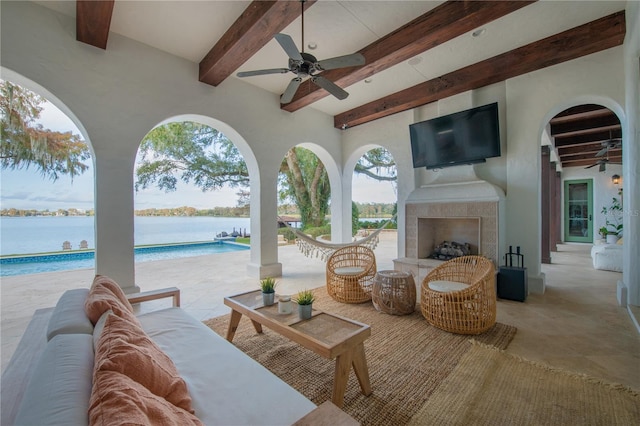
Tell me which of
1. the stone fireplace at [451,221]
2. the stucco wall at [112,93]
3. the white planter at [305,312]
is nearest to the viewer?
the white planter at [305,312]

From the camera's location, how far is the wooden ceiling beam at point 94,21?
2.29 metres

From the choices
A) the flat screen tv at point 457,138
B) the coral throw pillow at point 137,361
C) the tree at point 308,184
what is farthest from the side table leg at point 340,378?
the tree at point 308,184

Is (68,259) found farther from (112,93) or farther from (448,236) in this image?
(448,236)

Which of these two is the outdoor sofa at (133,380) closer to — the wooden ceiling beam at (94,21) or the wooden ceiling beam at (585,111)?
the wooden ceiling beam at (94,21)

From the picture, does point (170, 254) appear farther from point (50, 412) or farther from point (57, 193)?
point (50, 412)

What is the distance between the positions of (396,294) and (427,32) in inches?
102

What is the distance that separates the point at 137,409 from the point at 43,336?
117cm

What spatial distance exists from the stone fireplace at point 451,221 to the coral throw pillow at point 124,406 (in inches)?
131

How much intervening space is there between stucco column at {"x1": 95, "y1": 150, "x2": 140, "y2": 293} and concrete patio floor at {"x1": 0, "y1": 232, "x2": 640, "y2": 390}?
526mm

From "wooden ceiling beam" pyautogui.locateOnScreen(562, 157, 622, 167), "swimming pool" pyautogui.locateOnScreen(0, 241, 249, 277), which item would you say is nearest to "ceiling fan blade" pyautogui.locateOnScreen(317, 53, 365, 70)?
"swimming pool" pyautogui.locateOnScreen(0, 241, 249, 277)

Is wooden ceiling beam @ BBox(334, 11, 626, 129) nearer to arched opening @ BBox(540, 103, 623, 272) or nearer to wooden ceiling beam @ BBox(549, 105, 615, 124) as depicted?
wooden ceiling beam @ BBox(549, 105, 615, 124)

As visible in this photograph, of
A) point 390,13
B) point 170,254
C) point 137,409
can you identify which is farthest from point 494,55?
point 170,254

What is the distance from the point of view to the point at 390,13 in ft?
8.67

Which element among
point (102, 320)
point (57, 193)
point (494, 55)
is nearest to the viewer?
point (102, 320)
